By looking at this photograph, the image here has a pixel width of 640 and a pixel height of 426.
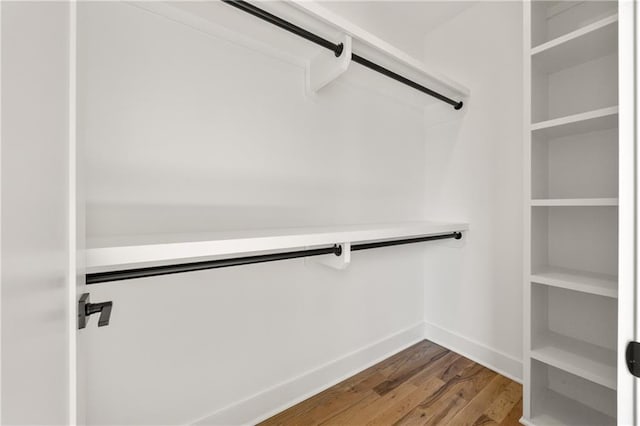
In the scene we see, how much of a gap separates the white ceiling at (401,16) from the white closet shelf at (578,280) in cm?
147

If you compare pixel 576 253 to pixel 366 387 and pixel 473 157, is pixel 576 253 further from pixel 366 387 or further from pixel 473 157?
pixel 366 387

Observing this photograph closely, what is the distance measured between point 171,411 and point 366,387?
86cm

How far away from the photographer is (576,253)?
1.21 metres

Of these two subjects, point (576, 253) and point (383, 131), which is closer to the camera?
point (576, 253)

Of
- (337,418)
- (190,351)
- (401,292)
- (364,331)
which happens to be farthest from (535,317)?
(190,351)

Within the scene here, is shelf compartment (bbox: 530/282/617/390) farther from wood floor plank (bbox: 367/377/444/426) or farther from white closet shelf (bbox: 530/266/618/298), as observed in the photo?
wood floor plank (bbox: 367/377/444/426)

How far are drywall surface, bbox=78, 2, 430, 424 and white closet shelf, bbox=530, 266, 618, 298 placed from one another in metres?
0.76

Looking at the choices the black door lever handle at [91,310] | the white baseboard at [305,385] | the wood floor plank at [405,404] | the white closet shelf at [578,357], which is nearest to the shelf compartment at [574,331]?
the white closet shelf at [578,357]

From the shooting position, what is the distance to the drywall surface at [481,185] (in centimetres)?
143

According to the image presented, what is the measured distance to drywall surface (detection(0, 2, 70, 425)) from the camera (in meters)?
0.17

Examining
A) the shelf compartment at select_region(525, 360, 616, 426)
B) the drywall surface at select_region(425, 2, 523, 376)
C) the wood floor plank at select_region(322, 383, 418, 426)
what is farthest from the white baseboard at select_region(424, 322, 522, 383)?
the wood floor plank at select_region(322, 383, 418, 426)

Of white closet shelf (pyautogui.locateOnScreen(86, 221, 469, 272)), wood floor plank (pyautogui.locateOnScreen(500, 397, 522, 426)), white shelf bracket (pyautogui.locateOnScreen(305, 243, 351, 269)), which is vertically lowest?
wood floor plank (pyautogui.locateOnScreen(500, 397, 522, 426))

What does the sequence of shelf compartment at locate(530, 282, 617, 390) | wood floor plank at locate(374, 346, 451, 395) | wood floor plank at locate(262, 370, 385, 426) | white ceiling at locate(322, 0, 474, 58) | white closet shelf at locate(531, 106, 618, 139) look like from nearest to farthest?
white closet shelf at locate(531, 106, 618, 139), shelf compartment at locate(530, 282, 617, 390), wood floor plank at locate(262, 370, 385, 426), wood floor plank at locate(374, 346, 451, 395), white ceiling at locate(322, 0, 474, 58)
